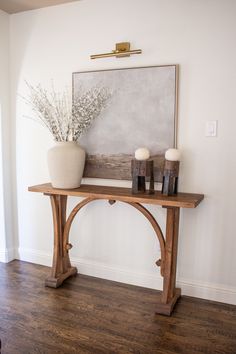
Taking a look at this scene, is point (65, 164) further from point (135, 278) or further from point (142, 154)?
point (135, 278)

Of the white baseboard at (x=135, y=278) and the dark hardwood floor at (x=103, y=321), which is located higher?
the white baseboard at (x=135, y=278)

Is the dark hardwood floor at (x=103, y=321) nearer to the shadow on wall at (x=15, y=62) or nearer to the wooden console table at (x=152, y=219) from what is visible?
the wooden console table at (x=152, y=219)

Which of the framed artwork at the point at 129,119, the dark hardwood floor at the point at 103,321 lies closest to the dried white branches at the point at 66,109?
the framed artwork at the point at 129,119

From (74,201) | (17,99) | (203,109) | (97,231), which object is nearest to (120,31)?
(203,109)

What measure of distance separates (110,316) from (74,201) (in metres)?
1.05

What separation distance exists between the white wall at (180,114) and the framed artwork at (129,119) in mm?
82

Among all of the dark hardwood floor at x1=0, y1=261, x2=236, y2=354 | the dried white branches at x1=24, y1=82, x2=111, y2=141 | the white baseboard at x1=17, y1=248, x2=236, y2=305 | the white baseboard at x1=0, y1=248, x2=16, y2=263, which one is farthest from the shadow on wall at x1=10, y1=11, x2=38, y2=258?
the dark hardwood floor at x1=0, y1=261, x2=236, y2=354

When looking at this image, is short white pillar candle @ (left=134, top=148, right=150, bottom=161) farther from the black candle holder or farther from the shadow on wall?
the shadow on wall

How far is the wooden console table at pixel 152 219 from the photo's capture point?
206 cm

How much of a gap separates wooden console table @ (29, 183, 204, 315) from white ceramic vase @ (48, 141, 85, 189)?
2.7 inches

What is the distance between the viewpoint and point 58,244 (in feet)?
8.37

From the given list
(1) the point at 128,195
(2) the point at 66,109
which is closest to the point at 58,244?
(1) the point at 128,195

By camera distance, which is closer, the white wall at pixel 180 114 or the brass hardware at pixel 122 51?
the white wall at pixel 180 114

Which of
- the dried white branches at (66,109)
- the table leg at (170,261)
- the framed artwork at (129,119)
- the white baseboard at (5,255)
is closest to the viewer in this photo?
the table leg at (170,261)
